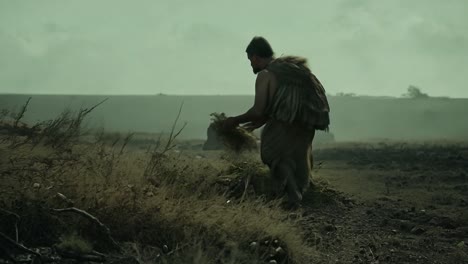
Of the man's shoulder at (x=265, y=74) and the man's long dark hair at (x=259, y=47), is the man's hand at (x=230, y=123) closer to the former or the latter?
the man's shoulder at (x=265, y=74)

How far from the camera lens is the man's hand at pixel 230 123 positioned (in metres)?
7.20

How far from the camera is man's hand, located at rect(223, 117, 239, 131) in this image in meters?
7.20

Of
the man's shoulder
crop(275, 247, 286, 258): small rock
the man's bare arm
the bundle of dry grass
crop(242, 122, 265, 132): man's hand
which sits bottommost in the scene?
crop(275, 247, 286, 258): small rock

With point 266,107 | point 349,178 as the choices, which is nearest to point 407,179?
point 349,178

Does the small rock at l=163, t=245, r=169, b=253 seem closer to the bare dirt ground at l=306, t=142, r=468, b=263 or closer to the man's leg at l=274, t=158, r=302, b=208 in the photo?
the bare dirt ground at l=306, t=142, r=468, b=263

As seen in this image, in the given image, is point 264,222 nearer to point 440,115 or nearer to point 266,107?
point 266,107

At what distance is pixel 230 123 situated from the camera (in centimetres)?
729

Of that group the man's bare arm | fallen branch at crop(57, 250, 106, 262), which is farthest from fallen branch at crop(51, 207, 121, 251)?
the man's bare arm

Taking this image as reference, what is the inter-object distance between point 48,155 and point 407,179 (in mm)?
10647

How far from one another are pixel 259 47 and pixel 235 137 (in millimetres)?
1357

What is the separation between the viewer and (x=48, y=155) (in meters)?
6.51

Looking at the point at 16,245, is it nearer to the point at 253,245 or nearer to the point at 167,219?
the point at 167,219

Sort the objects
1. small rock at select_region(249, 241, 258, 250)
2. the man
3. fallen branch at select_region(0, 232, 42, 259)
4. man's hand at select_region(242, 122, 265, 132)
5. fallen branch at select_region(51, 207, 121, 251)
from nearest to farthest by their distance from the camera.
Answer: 1. fallen branch at select_region(0, 232, 42, 259)
2. fallen branch at select_region(51, 207, 121, 251)
3. small rock at select_region(249, 241, 258, 250)
4. the man
5. man's hand at select_region(242, 122, 265, 132)

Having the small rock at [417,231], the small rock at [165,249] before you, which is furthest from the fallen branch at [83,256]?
the small rock at [417,231]
